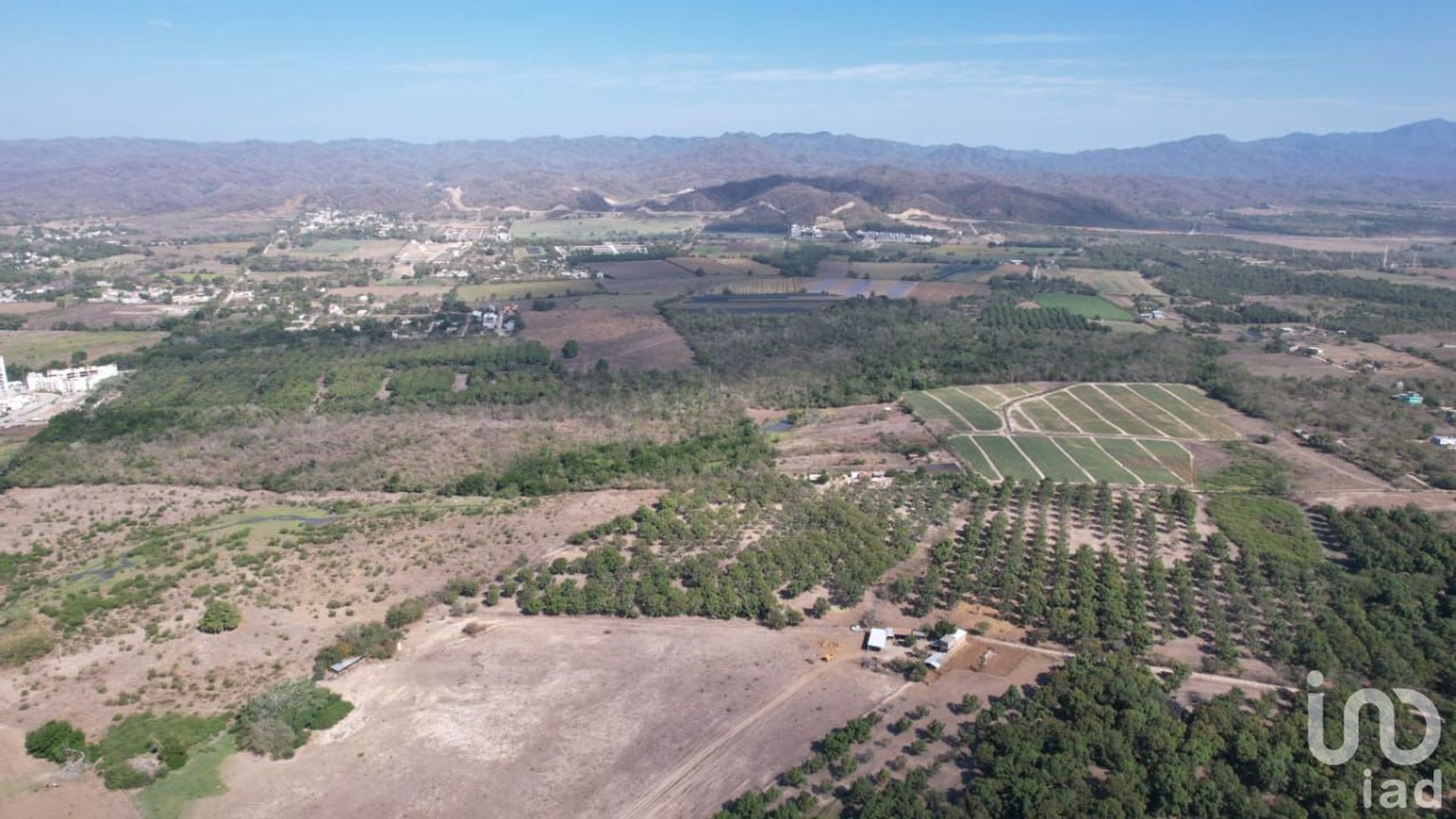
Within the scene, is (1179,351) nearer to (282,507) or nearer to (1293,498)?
(1293,498)

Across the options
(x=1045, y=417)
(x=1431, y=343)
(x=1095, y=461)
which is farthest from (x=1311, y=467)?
(x=1431, y=343)

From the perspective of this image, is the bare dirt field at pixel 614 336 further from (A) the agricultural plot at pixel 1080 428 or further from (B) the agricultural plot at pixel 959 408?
(A) the agricultural plot at pixel 1080 428

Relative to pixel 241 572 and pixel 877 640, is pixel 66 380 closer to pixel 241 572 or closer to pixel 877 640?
pixel 241 572

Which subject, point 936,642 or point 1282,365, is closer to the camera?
point 936,642

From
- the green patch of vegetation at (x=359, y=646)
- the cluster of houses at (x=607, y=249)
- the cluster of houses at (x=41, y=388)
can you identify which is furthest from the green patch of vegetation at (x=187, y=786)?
the cluster of houses at (x=607, y=249)

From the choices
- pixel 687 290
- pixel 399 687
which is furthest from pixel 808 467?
pixel 687 290

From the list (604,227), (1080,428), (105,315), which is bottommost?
(1080,428)

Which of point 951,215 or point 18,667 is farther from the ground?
point 951,215

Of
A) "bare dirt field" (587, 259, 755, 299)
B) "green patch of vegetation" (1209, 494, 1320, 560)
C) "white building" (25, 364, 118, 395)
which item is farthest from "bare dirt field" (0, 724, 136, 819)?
"bare dirt field" (587, 259, 755, 299)
